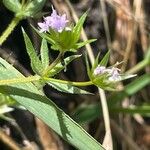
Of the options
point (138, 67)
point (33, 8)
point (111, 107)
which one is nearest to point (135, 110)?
point (111, 107)

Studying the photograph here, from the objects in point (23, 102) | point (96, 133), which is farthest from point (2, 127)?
point (23, 102)

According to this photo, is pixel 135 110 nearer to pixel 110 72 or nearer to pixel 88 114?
pixel 88 114

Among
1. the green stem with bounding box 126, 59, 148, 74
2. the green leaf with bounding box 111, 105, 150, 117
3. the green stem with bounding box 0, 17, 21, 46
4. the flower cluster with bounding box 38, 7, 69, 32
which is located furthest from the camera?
the green stem with bounding box 126, 59, 148, 74

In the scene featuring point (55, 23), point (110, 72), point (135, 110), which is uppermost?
point (55, 23)

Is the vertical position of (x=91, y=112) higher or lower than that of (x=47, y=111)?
lower

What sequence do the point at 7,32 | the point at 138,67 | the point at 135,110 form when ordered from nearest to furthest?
the point at 7,32 < the point at 135,110 < the point at 138,67

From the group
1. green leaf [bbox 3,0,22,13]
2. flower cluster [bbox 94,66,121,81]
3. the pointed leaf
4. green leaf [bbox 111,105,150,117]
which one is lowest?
green leaf [bbox 111,105,150,117]

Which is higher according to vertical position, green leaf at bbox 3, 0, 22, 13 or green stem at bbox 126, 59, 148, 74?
green leaf at bbox 3, 0, 22, 13

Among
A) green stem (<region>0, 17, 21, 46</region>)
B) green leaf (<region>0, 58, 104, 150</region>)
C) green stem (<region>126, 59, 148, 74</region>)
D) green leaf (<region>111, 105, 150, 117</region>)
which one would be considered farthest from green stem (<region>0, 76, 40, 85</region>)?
green stem (<region>126, 59, 148, 74</region>)

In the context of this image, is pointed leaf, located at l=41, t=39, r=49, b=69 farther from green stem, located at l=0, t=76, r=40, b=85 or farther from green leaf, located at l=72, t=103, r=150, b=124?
green leaf, located at l=72, t=103, r=150, b=124

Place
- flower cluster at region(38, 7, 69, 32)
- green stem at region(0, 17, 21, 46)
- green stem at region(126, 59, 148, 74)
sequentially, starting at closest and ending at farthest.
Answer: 1. flower cluster at region(38, 7, 69, 32)
2. green stem at region(0, 17, 21, 46)
3. green stem at region(126, 59, 148, 74)
